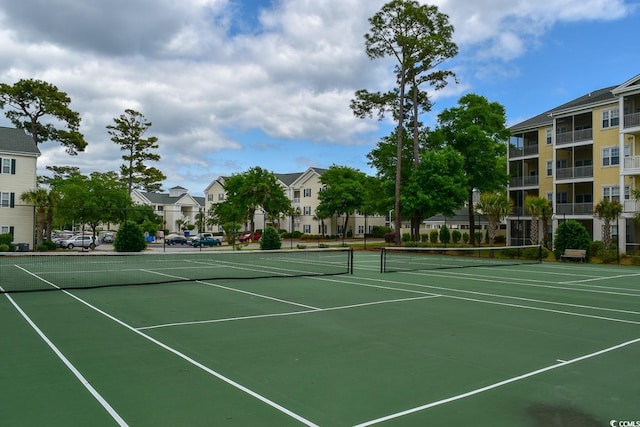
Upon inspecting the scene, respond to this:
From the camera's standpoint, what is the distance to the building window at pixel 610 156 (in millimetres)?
36906

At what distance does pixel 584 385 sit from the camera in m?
6.55

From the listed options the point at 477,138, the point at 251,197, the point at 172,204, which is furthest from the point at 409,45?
the point at 172,204

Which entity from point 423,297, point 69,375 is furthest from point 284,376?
point 423,297

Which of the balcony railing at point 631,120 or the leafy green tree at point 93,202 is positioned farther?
the leafy green tree at point 93,202

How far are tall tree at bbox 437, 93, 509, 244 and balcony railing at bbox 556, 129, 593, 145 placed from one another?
14.7 ft

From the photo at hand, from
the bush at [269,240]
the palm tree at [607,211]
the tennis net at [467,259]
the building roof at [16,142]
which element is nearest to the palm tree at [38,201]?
the building roof at [16,142]

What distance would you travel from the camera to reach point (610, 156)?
37312 millimetres

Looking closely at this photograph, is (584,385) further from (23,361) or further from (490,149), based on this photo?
Answer: (490,149)

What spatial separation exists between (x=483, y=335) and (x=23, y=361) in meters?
8.07

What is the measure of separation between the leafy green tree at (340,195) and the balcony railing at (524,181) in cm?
2168

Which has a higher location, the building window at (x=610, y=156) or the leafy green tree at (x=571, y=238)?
the building window at (x=610, y=156)

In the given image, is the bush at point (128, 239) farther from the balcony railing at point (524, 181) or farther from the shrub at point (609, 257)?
the balcony railing at point (524, 181)

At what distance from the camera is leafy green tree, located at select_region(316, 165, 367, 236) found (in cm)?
6556

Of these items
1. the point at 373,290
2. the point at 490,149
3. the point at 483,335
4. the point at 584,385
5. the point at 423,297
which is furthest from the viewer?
the point at 490,149
